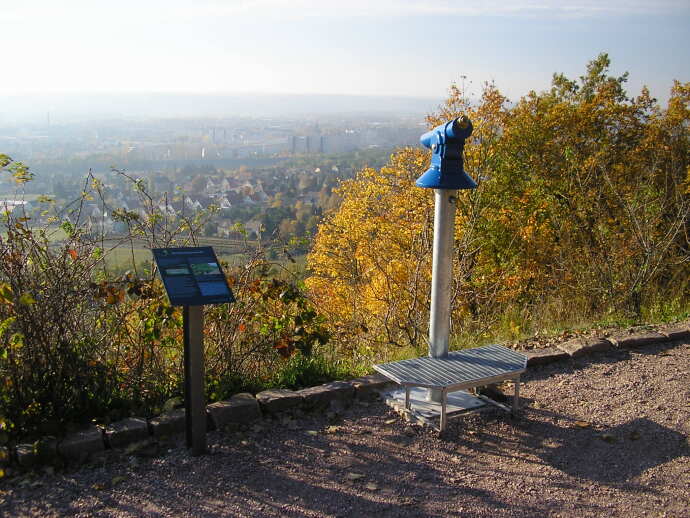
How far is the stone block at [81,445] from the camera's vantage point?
3635 millimetres

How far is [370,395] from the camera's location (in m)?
4.66

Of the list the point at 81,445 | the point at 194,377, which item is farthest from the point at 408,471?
the point at 81,445

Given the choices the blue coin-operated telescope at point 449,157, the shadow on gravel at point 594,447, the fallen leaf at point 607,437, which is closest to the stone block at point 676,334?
the shadow on gravel at point 594,447

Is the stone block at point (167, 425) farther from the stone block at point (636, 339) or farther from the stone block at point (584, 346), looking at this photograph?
the stone block at point (636, 339)

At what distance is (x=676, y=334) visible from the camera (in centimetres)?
610

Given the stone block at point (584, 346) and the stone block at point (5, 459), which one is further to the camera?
the stone block at point (584, 346)

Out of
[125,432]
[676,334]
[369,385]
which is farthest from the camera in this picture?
[676,334]

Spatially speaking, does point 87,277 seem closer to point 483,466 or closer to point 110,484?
point 110,484

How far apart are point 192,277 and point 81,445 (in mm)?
1213

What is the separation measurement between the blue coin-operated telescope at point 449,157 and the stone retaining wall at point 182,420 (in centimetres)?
161

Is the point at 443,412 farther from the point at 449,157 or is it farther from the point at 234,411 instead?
the point at 449,157

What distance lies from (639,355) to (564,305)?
9.10ft

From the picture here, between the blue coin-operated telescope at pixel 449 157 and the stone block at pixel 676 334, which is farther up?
the blue coin-operated telescope at pixel 449 157

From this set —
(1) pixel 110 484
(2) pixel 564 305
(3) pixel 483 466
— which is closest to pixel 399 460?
(3) pixel 483 466
